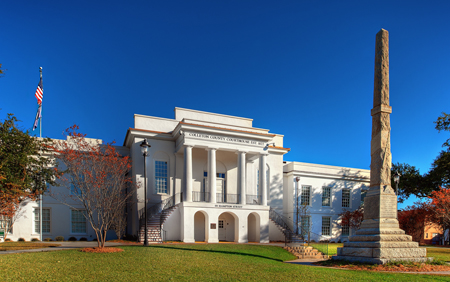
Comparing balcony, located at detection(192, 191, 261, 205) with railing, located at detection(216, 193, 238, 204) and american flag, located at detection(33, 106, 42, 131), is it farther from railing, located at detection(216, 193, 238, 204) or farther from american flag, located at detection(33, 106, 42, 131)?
american flag, located at detection(33, 106, 42, 131)

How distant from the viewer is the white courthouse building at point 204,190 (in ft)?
85.6

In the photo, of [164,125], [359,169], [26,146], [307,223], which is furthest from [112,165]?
[359,169]

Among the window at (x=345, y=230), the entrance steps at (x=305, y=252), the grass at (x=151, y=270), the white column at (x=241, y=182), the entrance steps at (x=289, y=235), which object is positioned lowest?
the window at (x=345, y=230)

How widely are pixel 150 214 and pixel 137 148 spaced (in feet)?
17.1

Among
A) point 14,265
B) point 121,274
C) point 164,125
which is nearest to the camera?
point 121,274

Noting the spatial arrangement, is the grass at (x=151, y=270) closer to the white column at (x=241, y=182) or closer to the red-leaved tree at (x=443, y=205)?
the white column at (x=241, y=182)

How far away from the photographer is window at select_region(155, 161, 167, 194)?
28.0 m

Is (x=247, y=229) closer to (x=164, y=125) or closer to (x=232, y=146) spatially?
(x=232, y=146)

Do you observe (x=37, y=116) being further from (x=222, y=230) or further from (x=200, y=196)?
(x=222, y=230)

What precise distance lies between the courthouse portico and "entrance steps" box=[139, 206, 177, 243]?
1.29 feet

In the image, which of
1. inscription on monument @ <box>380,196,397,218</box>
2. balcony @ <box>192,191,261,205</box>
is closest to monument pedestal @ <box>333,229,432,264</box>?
inscription on monument @ <box>380,196,397,218</box>

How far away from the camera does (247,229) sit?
27828 millimetres

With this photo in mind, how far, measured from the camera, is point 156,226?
24.6m

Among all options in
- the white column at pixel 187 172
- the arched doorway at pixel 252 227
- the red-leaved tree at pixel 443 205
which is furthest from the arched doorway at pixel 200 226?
the red-leaved tree at pixel 443 205
